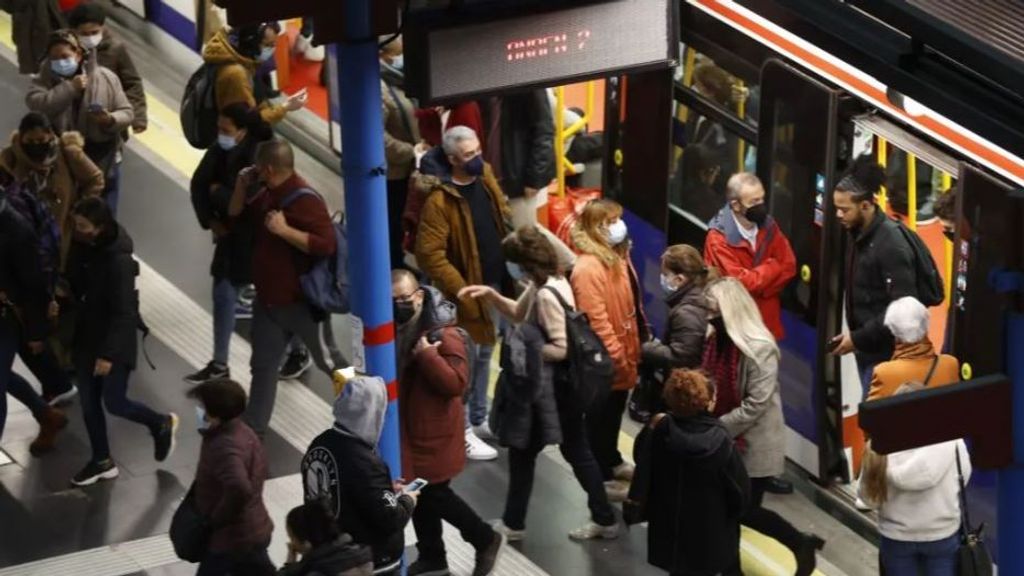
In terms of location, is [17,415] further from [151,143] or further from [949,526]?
[949,526]

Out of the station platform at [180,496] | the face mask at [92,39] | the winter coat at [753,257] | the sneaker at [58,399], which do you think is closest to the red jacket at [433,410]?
the station platform at [180,496]

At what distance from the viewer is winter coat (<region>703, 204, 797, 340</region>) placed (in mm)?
9758

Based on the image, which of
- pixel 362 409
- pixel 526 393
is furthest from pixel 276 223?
pixel 362 409

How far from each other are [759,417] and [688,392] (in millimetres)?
957

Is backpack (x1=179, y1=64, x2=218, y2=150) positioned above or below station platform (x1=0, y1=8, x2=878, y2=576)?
above

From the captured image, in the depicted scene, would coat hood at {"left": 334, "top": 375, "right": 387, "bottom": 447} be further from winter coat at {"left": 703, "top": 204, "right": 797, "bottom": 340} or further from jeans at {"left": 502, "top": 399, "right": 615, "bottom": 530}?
winter coat at {"left": 703, "top": 204, "right": 797, "bottom": 340}

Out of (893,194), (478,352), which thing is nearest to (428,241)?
(478,352)

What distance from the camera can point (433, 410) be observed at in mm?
8680

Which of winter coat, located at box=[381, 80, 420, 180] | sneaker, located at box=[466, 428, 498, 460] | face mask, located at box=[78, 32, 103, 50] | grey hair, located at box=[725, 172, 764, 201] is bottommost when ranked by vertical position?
sneaker, located at box=[466, 428, 498, 460]

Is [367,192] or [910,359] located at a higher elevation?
[367,192]

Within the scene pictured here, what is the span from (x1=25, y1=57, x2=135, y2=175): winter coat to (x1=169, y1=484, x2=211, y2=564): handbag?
4018 millimetres

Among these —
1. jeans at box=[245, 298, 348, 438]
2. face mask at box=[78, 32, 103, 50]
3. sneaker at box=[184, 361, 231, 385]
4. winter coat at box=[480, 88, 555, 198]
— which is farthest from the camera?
face mask at box=[78, 32, 103, 50]

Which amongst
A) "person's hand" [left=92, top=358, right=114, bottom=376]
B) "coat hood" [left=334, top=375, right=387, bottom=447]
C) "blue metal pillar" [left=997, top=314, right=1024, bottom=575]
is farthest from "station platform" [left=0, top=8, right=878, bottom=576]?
"blue metal pillar" [left=997, top=314, right=1024, bottom=575]

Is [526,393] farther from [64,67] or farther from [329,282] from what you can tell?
[64,67]
